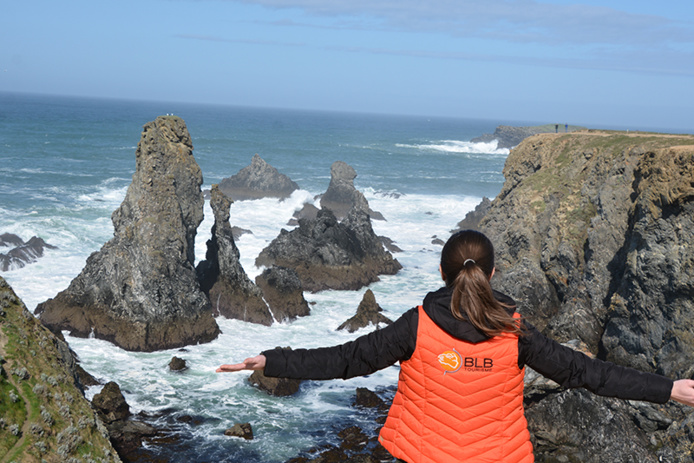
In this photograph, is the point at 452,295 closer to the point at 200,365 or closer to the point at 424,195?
the point at 200,365

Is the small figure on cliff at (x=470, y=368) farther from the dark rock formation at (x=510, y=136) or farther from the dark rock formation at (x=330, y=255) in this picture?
the dark rock formation at (x=510, y=136)

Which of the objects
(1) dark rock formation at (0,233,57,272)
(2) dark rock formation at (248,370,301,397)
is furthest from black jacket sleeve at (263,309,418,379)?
(1) dark rock formation at (0,233,57,272)

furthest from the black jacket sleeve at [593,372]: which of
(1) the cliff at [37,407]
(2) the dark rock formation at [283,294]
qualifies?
(2) the dark rock formation at [283,294]

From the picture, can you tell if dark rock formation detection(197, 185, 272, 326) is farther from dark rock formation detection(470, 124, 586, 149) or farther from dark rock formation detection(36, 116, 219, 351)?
dark rock formation detection(470, 124, 586, 149)

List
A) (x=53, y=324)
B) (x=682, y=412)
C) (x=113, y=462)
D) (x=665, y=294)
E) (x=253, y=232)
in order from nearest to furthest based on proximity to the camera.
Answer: (x=113, y=462), (x=682, y=412), (x=665, y=294), (x=53, y=324), (x=253, y=232)

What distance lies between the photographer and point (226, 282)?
105 feet

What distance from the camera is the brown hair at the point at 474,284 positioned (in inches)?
139

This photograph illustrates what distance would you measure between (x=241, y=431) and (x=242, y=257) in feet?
76.4

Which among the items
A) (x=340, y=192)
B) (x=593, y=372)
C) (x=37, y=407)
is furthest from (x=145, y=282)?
(x=340, y=192)

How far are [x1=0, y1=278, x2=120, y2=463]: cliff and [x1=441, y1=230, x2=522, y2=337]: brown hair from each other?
27.0 ft

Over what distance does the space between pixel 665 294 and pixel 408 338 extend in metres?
19.6

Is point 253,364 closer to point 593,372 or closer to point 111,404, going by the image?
point 593,372

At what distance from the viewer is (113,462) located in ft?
35.4

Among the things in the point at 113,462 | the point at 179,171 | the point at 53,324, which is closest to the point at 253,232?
the point at 179,171
